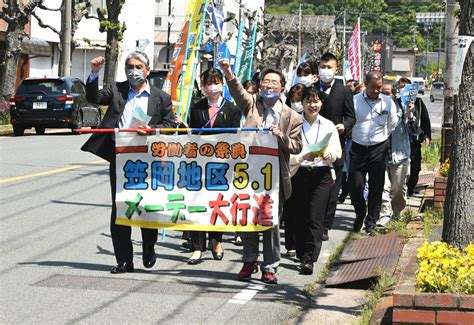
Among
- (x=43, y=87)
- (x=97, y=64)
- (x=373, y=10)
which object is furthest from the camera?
(x=373, y=10)

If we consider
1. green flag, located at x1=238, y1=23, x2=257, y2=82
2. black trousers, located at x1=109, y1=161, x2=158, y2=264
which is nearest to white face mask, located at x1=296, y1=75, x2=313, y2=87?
black trousers, located at x1=109, y1=161, x2=158, y2=264

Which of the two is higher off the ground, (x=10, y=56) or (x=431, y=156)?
(x=10, y=56)

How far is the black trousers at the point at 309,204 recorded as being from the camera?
9484 mm

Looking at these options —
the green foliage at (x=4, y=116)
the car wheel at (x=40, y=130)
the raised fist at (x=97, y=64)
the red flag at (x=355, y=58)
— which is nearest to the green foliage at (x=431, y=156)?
the red flag at (x=355, y=58)

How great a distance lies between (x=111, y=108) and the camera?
29.2 feet

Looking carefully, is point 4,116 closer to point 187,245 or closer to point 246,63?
point 246,63

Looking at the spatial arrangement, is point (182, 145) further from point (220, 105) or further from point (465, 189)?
point (465, 189)

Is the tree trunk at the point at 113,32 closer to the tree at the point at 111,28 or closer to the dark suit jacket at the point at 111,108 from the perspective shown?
the tree at the point at 111,28

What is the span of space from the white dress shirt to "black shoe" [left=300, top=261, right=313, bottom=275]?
2.94 metres

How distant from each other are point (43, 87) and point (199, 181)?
2196 centimetres

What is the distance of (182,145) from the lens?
28.7ft

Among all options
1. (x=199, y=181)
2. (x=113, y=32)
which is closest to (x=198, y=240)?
(x=199, y=181)

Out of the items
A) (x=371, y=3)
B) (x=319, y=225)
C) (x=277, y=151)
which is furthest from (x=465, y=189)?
(x=371, y=3)

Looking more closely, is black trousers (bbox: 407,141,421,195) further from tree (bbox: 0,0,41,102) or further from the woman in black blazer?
tree (bbox: 0,0,41,102)
